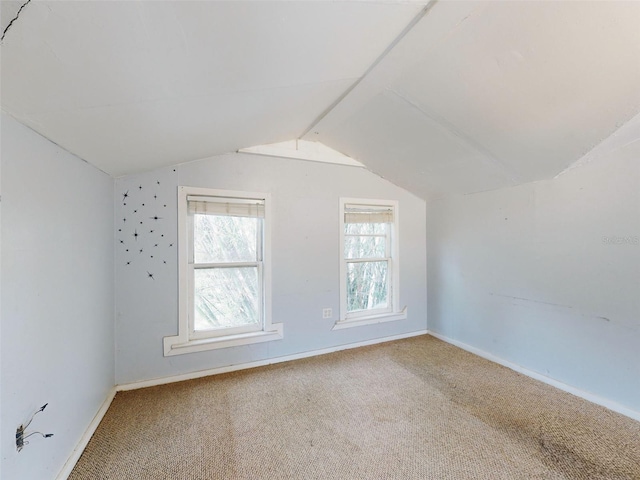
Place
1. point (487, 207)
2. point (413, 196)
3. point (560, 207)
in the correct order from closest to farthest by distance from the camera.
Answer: point (560, 207) → point (487, 207) → point (413, 196)

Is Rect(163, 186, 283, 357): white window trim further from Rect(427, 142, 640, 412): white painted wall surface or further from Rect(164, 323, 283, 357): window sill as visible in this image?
Rect(427, 142, 640, 412): white painted wall surface

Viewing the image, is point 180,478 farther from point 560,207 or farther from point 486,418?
point 560,207

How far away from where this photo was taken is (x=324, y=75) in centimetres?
163

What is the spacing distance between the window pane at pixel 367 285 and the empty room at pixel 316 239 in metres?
0.04

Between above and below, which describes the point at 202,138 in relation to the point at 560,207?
above

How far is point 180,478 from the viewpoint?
4.95ft

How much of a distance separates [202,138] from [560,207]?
3.04 meters

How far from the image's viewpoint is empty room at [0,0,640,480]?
1.15 m

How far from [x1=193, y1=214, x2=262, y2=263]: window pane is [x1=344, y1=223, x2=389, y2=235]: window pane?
1123 mm

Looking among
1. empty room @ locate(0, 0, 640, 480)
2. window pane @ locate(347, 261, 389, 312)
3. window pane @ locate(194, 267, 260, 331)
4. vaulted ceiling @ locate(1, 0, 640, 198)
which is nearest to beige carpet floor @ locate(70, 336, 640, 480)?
empty room @ locate(0, 0, 640, 480)

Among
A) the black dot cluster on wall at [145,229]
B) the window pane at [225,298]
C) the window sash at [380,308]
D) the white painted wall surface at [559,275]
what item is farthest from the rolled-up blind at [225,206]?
the white painted wall surface at [559,275]

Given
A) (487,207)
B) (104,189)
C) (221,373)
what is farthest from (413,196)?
(104,189)

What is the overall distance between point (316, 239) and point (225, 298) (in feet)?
3.77

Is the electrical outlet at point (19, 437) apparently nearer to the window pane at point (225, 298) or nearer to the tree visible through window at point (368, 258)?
the window pane at point (225, 298)
